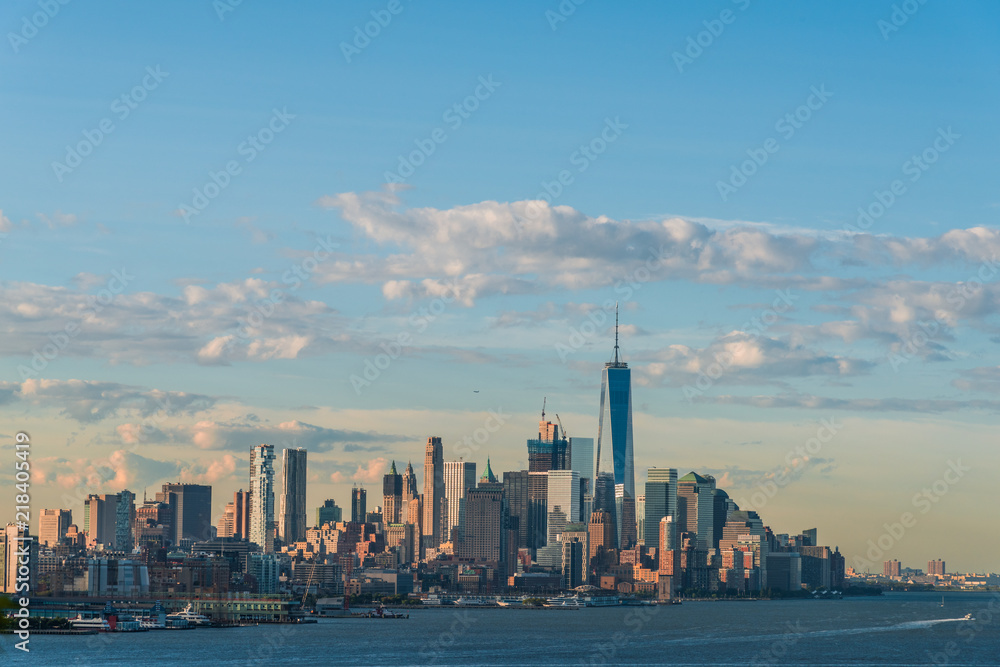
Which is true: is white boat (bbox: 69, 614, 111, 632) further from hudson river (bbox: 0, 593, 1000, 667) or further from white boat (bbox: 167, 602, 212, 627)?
white boat (bbox: 167, 602, 212, 627)

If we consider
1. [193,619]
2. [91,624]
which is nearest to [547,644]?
[91,624]

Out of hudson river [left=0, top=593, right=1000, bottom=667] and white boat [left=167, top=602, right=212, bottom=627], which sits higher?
hudson river [left=0, top=593, right=1000, bottom=667]

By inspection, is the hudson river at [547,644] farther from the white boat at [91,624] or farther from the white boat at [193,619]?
the white boat at [193,619]

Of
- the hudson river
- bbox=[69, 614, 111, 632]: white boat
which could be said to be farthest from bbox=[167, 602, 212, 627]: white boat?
bbox=[69, 614, 111, 632]: white boat

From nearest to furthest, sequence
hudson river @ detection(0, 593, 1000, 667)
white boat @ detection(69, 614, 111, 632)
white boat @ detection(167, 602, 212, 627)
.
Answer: hudson river @ detection(0, 593, 1000, 667), white boat @ detection(69, 614, 111, 632), white boat @ detection(167, 602, 212, 627)

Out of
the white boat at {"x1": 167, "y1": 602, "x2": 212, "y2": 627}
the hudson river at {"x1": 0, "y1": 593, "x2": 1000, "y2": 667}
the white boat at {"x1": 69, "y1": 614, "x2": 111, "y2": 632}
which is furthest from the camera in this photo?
the white boat at {"x1": 167, "y1": 602, "x2": 212, "y2": 627}

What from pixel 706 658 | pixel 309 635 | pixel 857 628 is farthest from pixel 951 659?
pixel 309 635
